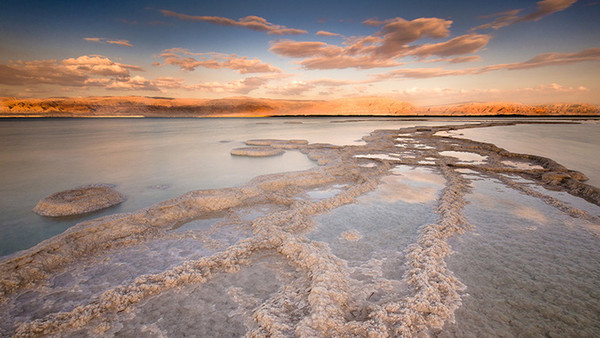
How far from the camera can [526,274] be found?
9.28 feet

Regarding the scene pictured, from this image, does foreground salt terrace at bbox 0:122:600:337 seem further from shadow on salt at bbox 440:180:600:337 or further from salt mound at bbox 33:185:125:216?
salt mound at bbox 33:185:125:216

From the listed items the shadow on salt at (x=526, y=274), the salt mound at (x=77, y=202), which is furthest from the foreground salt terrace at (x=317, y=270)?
the salt mound at (x=77, y=202)

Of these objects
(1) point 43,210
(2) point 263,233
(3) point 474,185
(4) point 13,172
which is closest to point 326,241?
(2) point 263,233

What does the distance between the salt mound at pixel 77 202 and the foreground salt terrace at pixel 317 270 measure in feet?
4.89

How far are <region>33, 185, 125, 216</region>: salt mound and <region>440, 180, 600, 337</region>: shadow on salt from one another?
6338 millimetres

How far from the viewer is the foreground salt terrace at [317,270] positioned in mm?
2201

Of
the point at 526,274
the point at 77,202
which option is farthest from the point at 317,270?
the point at 77,202

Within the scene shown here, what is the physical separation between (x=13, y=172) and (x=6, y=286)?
8.96 metres

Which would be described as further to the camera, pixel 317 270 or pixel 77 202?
pixel 77 202

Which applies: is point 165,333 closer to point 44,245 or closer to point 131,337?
point 131,337

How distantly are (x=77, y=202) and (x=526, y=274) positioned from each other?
24.7 ft

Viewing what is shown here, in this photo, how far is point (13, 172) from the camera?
858 centimetres

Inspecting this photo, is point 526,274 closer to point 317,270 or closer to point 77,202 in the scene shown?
point 317,270

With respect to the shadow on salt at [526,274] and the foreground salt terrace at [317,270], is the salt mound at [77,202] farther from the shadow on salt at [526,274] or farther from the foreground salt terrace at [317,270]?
the shadow on salt at [526,274]
